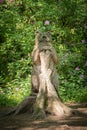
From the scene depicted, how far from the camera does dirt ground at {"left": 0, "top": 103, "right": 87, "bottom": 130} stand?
258 inches

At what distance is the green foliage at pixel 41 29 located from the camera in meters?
13.8

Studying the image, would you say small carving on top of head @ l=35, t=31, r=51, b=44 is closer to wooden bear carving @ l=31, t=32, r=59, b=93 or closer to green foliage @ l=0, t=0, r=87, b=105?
wooden bear carving @ l=31, t=32, r=59, b=93

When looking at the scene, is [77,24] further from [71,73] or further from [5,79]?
[5,79]

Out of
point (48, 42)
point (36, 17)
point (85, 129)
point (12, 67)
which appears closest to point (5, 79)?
point (12, 67)

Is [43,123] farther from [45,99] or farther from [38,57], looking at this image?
[38,57]

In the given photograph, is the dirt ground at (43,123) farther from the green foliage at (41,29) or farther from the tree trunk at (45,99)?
the green foliage at (41,29)

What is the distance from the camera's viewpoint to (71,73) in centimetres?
1381

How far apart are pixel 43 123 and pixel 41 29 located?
7.66 metres

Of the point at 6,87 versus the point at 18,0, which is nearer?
the point at 6,87

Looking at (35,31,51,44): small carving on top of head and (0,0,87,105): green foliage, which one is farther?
(0,0,87,105): green foliage

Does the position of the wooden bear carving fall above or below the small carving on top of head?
below

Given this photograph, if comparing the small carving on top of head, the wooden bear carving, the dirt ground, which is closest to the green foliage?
the wooden bear carving

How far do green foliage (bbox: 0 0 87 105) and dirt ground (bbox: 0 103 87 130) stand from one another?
5229 mm

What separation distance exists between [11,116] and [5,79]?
6103 millimetres
